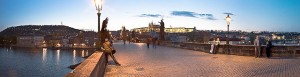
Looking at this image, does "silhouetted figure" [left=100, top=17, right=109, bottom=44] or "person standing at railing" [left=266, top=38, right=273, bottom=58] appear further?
"person standing at railing" [left=266, top=38, right=273, bottom=58]

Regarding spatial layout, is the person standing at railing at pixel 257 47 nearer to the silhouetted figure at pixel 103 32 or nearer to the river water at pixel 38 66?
the silhouetted figure at pixel 103 32

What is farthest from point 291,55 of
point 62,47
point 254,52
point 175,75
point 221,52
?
point 62,47

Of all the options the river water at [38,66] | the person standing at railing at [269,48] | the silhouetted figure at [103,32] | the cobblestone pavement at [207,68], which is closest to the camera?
the cobblestone pavement at [207,68]

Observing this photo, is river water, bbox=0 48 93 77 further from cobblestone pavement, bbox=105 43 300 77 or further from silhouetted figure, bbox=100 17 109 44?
cobblestone pavement, bbox=105 43 300 77

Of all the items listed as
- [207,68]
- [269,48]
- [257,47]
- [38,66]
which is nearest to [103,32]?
[207,68]

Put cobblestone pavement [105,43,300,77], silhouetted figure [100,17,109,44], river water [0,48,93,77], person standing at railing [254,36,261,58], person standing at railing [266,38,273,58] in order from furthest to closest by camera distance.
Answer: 1. river water [0,48,93,77]
2. person standing at railing [254,36,261,58]
3. person standing at railing [266,38,273,58]
4. silhouetted figure [100,17,109,44]
5. cobblestone pavement [105,43,300,77]

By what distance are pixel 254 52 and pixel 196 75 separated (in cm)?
1121

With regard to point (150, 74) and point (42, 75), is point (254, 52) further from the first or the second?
point (42, 75)

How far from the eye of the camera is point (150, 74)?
483 inches

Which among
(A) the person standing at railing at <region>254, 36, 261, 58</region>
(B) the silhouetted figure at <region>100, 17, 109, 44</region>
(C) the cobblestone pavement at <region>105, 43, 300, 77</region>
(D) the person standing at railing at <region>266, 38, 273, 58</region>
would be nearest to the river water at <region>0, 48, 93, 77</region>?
A: (B) the silhouetted figure at <region>100, 17, 109, 44</region>

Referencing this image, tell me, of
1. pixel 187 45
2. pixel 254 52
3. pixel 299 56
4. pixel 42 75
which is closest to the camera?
pixel 299 56

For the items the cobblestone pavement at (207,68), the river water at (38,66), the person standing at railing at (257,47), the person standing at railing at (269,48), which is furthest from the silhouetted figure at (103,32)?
the river water at (38,66)

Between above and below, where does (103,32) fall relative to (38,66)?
above

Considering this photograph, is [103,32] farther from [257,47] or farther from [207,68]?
[257,47]
